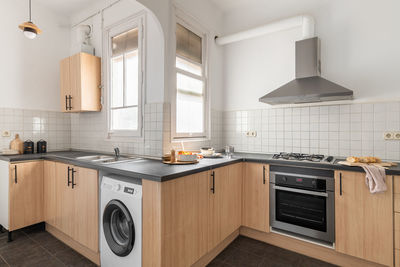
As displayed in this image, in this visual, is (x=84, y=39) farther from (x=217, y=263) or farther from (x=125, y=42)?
(x=217, y=263)

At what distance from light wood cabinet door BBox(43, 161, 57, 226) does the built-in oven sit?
2.45m

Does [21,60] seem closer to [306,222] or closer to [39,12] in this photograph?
[39,12]

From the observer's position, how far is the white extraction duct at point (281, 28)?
2439mm

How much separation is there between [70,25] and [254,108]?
3.20m

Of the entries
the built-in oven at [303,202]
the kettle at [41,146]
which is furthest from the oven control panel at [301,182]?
the kettle at [41,146]

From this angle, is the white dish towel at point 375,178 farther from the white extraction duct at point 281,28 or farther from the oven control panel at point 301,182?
the white extraction duct at point 281,28

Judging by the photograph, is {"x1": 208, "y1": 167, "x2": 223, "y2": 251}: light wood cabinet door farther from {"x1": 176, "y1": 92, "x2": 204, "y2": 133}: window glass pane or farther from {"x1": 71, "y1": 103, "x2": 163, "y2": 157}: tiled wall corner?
{"x1": 176, "y1": 92, "x2": 204, "y2": 133}: window glass pane

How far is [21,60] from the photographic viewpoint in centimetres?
287

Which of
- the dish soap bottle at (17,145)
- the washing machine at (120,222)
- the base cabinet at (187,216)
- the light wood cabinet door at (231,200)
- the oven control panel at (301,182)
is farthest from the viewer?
the dish soap bottle at (17,145)

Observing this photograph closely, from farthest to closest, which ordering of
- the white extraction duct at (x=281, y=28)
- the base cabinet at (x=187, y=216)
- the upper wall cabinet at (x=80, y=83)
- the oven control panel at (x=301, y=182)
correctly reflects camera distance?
the upper wall cabinet at (x=80, y=83) → the white extraction duct at (x=281, y=28) → the oven control panel at (x=301, y=182) → the base cabinet at (x=187, y=216)

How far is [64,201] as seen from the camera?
2.28m

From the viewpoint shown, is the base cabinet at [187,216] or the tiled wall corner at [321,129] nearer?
the base cabinet at [187,216]

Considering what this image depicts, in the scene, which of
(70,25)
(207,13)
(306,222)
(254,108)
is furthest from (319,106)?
(70,25)

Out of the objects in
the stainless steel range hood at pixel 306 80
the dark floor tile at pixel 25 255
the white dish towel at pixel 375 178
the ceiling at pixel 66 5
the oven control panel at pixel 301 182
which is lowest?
the dark floor tile at pixel 25 255
